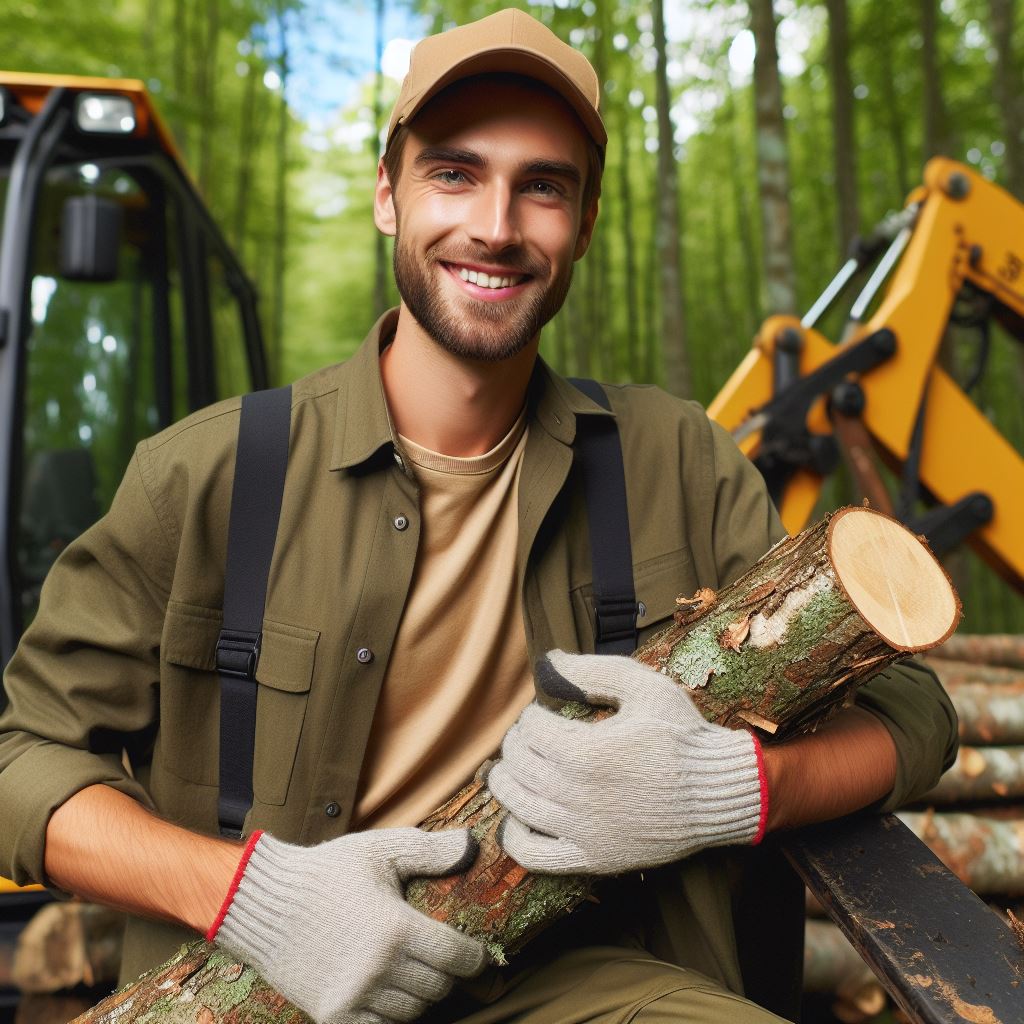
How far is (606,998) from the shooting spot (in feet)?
5.41

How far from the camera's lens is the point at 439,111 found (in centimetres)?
191

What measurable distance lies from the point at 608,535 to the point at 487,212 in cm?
62

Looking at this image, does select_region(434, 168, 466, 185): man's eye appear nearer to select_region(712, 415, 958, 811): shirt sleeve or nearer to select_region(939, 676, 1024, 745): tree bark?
select_region(712, 415, 958, 811): shirt sleeve

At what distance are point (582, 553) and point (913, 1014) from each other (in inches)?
37.2

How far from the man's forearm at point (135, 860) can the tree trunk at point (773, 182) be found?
21.8 ft

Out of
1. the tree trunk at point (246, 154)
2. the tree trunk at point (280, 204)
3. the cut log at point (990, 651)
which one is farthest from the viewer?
the tree trunk at point (280, 204)

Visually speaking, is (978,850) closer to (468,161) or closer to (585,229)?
(585,229)

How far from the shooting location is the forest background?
1043 centimetres

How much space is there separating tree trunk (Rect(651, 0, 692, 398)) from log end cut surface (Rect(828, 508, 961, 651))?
28.3 feet

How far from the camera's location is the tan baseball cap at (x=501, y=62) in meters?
1.84

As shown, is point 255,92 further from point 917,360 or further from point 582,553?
point 582,553

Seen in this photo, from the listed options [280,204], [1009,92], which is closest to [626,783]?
[1009,92]

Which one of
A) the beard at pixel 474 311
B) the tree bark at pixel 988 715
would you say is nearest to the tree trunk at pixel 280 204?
the tree bark at pixel 988 715

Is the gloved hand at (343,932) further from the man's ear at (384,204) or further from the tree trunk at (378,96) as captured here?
the tree trunk at (378,96)
